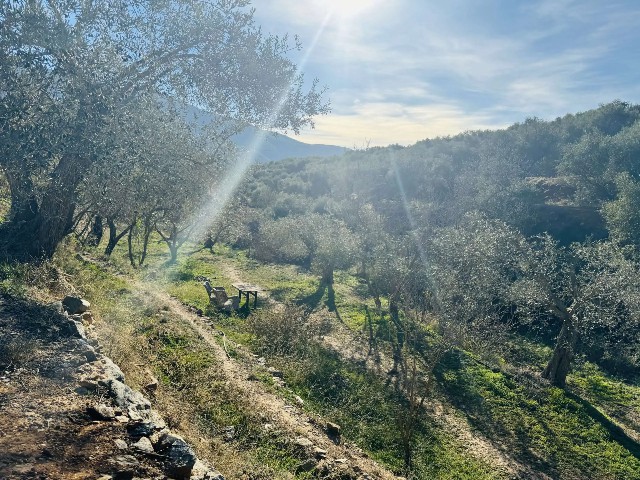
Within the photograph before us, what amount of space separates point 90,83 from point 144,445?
7956 millimetres

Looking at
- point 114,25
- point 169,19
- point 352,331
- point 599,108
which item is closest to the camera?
point 114,25

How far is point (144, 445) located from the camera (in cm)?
655

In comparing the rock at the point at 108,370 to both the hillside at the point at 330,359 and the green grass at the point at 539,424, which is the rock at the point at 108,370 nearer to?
the hillside at the point at 330,359

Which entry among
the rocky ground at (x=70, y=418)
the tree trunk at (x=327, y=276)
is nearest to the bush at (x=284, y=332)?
the rocky ground at (x=70, y=418)

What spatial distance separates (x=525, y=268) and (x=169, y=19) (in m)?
18.4

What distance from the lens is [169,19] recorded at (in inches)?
499

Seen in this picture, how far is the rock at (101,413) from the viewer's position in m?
6.96

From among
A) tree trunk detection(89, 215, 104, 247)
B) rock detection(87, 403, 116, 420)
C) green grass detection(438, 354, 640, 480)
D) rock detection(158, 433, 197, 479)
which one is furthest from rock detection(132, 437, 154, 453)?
tree trunk detection(89, 215, 104, 247)

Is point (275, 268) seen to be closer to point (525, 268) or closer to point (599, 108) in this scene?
point (525, 268)

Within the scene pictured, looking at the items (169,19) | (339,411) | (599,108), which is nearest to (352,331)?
(339,411)

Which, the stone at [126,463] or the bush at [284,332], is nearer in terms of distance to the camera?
the stone at [126,463]

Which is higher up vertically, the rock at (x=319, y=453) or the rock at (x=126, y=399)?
the rock at (x=126, y=399)

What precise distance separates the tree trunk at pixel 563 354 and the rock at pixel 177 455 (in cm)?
1924

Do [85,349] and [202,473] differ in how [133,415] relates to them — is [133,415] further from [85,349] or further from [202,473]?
[85,349]
